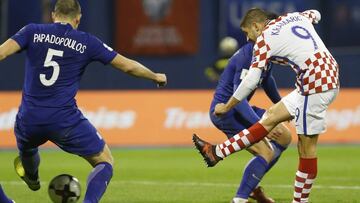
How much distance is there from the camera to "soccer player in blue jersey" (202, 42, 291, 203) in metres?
9.24

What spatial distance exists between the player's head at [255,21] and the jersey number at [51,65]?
2080mm

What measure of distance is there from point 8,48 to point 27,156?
136 cm

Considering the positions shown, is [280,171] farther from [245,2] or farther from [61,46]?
[245,2]

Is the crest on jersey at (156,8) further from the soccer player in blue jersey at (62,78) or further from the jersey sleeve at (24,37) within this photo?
the jersey sleeve at (24,37)

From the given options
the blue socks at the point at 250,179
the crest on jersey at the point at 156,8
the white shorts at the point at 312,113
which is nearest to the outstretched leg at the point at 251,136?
the white shorts at the point at 312,113

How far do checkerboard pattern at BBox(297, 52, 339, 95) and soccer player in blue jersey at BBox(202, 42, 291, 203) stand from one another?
668 millimetres

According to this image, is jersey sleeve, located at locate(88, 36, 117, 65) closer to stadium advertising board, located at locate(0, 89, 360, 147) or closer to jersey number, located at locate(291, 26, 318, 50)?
jersey number, located at locate(291, 26, 318, 50)

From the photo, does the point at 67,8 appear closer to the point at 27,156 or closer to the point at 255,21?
the point at 27,156

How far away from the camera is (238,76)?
948 centimetres

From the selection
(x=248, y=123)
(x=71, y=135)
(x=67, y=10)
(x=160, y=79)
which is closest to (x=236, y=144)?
(x=248, y=123)

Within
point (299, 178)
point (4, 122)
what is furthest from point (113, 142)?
point (299, 178)

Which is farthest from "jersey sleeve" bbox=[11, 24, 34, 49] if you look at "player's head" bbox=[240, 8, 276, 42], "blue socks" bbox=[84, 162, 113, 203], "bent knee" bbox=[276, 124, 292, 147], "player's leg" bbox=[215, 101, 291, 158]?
"bent knee" bbox=[276, 124, 292, 147]

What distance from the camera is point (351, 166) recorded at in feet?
46.6

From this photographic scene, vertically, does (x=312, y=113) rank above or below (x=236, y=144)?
above
